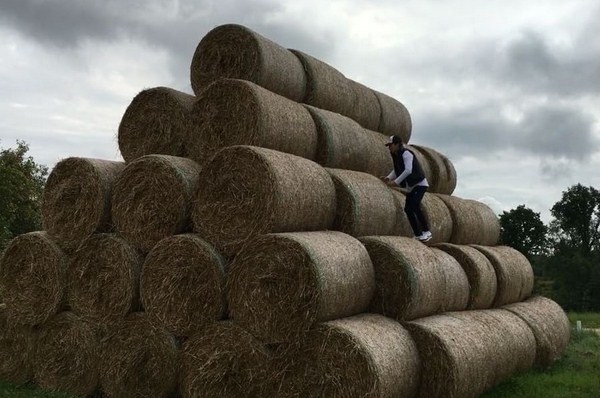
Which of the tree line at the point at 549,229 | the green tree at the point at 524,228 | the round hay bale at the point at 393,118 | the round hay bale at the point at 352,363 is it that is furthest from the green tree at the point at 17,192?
the green tree at the point at 524,228

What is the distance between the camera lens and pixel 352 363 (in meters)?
6.39

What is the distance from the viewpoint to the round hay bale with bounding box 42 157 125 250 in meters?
8.16

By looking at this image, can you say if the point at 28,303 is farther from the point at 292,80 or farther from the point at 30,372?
the point at 292,80

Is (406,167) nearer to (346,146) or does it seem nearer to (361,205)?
(346,146)

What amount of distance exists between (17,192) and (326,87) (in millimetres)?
21846

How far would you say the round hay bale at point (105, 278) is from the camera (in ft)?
25.2

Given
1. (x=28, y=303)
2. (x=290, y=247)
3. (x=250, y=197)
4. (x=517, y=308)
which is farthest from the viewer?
(x=517, y=308)

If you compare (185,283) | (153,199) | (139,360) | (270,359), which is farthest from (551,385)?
(153,199)

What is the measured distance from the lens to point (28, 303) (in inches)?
334

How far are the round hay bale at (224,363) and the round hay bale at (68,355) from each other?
4.70ft

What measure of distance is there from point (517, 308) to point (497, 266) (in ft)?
2.39

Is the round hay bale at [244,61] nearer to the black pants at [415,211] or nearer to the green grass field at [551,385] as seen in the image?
the black pants at [415,211]

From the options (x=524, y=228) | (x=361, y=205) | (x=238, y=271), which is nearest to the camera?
(x=238, y=271)

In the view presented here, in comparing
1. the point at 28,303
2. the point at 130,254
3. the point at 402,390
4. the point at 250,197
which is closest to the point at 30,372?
the point at 28,303
